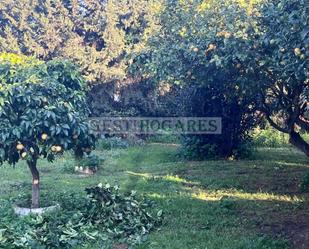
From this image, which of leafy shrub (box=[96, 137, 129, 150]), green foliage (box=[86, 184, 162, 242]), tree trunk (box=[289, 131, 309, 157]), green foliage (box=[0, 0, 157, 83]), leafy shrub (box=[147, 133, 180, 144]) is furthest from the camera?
leafy shrub (box=[147, 133, 180, 144])

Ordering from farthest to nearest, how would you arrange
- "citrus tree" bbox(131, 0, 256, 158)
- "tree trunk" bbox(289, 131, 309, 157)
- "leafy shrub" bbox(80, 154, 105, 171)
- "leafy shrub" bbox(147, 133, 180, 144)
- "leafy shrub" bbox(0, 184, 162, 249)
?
1. "leafy shrub" bbox(147, 133, 180, 144)
2. "leafy shrub" bbox(80, 154, 105, 171)
3. "tree trunk" bbox(289, 131, 309, 157)
4. "citrus tree" bbox(131, 0, 256, 158)
5. "leafy shrub" bbox(0, 184, 162, 249)

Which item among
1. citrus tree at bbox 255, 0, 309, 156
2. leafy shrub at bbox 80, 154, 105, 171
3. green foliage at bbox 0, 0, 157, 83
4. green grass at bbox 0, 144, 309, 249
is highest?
green foliage at bbox 0, 0, 157, 83

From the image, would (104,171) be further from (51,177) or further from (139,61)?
(139,61)

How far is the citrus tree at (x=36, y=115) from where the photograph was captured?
524 centimetres

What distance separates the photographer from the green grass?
5.00 meters

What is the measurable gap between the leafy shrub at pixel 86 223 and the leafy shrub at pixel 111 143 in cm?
708

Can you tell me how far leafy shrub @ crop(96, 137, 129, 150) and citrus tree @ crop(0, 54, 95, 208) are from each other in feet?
25.4

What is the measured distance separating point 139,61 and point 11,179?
349 cm

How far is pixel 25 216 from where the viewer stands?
555 cm

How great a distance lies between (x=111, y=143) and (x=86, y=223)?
332 inches

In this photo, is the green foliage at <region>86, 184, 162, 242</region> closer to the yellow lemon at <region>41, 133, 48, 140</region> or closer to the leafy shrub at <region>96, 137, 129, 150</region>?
the yellow lemon at <region>41, 133, 48, 140</region>

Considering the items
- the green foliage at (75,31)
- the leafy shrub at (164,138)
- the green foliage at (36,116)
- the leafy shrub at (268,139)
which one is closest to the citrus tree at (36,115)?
the green foliage at (36,116)

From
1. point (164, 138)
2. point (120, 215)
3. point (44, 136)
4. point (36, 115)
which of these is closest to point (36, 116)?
point (36, 115)

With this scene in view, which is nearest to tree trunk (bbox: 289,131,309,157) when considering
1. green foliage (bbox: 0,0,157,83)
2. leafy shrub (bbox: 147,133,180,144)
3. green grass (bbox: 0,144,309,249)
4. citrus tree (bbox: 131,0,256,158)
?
green grass (bbox: 0,144,309,249)
